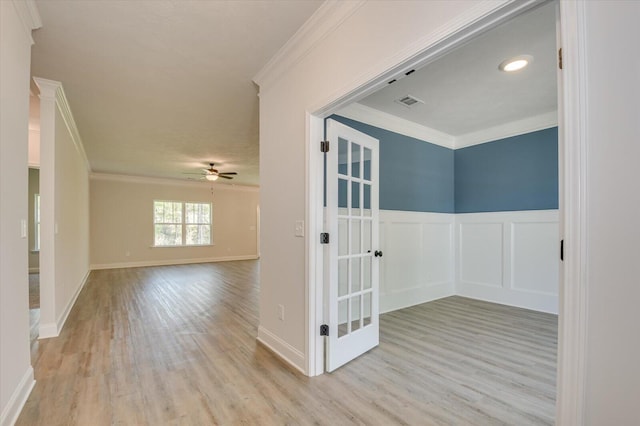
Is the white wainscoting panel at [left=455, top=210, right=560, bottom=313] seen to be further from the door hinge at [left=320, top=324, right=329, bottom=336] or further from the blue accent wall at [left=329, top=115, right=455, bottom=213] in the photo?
the door hinge at [left=320, top=324, right=329, bottom=336]

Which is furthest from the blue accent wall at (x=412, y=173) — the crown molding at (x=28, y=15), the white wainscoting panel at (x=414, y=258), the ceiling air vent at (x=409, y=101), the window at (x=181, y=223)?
the window at (x=181, y=223)

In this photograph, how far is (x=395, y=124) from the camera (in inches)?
154

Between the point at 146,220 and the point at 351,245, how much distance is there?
8.13 metres

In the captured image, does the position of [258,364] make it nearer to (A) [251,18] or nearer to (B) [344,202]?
(B) [344,202]

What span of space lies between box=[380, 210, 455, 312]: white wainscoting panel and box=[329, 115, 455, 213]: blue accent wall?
0.16m

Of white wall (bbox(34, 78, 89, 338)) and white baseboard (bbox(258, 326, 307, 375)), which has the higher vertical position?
white wall (bbox(34, 78, 89, 338))

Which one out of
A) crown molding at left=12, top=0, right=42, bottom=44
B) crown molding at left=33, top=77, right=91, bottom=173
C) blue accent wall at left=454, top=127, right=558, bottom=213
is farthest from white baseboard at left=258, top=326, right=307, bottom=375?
blue accent wall at left=454, top=127, right=558, bottom=213

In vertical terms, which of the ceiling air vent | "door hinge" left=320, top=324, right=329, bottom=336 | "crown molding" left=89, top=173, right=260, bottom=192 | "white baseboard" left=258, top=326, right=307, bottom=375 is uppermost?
the ceiling air vent

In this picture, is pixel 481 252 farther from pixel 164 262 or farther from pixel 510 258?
pixel 164 262

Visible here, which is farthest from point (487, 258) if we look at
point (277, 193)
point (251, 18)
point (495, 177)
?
point (251, 18)

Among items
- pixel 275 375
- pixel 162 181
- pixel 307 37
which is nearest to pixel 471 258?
pixel 275 375

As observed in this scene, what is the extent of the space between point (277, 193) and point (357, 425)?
1839 mm

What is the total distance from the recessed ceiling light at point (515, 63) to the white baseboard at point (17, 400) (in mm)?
4219

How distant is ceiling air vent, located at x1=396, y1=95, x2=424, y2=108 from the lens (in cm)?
329
